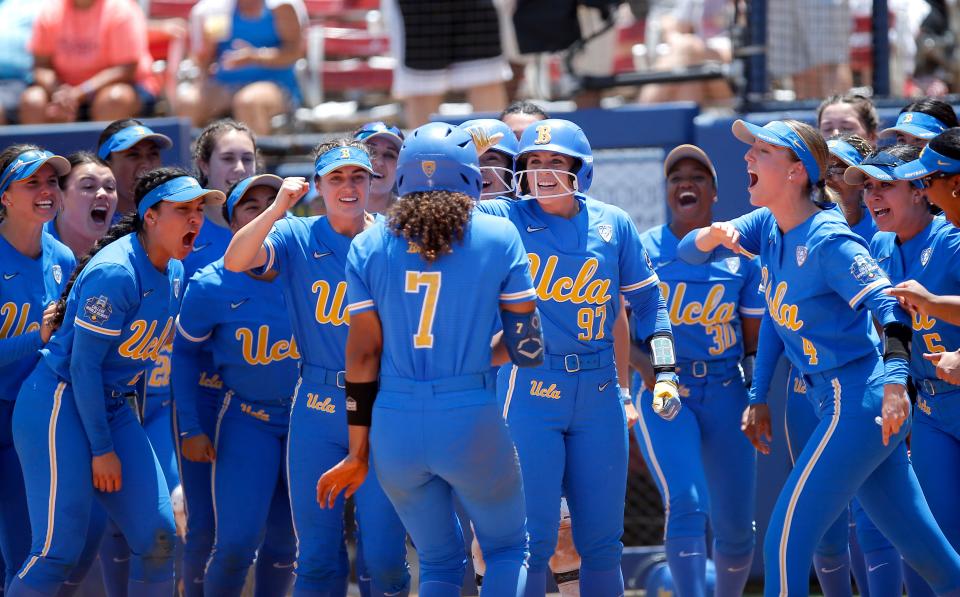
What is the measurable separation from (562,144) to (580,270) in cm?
47

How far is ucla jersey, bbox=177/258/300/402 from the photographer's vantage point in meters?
5.36

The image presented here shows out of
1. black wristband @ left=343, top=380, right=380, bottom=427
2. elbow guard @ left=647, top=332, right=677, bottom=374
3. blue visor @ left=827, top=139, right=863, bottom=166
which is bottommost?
elbow guard @ left=647, top=332, right=677, bottom=374

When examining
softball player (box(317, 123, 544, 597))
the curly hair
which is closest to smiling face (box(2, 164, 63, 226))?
softball player (box(317, 123, 544, 597))

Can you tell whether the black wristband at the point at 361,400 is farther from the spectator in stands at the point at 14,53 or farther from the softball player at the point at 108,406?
the spectator in stands at the point at 14,53

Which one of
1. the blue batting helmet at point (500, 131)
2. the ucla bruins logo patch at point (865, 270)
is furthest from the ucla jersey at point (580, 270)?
the ucla bruins logo patch at point (865, 270)

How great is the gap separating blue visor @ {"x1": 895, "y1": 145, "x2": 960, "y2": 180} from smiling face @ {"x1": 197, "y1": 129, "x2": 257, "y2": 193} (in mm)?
2873

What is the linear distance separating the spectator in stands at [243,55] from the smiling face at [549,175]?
4.14 metres

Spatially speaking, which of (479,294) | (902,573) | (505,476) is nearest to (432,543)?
(505,476)

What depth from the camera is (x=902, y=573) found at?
5285mm

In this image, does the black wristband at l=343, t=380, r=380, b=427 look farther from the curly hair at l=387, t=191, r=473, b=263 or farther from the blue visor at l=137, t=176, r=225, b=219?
the blue visor at l=137, t=176, r=225, b=219

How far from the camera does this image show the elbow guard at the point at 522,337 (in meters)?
4.12

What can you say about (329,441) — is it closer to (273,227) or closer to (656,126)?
(273,227)

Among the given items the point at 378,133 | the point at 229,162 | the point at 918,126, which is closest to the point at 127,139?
the point at 229,162

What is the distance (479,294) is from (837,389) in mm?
1422
